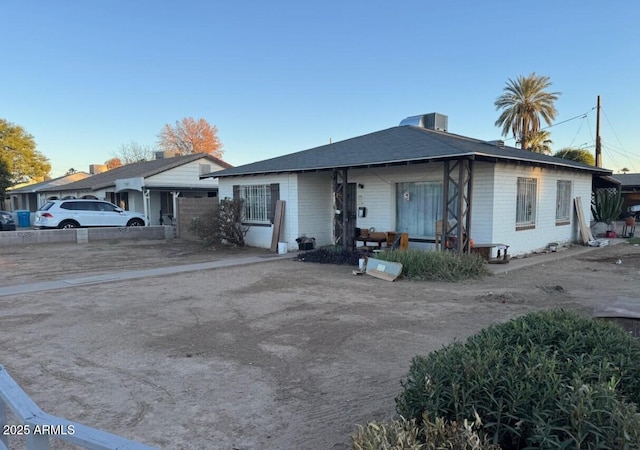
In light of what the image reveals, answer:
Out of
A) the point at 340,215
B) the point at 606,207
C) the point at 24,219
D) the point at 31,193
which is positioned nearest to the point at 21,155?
the point at 31,193

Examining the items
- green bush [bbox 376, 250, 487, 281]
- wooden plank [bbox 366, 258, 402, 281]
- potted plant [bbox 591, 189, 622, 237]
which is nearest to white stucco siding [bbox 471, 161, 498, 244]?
green bush [bbox 376, 250, 487, 281]

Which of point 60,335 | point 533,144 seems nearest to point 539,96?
point 533,144

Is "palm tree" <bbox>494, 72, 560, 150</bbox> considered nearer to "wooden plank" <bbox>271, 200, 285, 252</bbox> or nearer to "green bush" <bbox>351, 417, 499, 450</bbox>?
"wooden plank" <bbox>271, 200, 285, 252</bbox>

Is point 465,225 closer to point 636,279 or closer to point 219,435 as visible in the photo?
point 636,279

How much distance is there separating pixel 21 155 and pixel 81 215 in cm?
3362

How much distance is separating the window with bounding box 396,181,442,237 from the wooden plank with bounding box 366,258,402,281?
3.38 meters

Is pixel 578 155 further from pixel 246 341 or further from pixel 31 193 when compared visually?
pixel 31 193

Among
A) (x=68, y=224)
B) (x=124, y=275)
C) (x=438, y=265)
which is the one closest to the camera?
(x=438, y=265)

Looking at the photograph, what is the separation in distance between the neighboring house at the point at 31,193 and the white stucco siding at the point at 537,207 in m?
32.5

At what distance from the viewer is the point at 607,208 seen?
17797 mm

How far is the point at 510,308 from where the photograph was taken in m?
6.52

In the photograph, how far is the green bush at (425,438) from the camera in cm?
192

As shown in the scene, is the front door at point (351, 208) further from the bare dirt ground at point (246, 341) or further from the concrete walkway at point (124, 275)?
the bare dirt ground at point (246, 341)

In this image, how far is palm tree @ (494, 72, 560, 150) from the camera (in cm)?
3094
